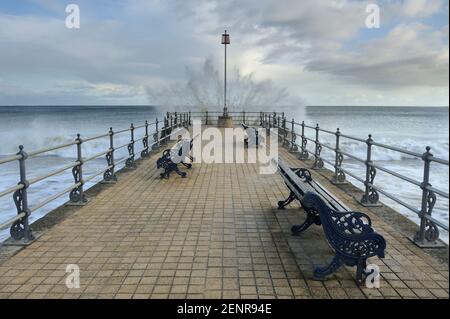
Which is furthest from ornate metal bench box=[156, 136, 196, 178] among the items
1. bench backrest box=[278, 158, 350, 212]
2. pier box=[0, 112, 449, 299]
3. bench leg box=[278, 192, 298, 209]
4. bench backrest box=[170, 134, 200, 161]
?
bench backrest box=[278, 158, 350, 212]

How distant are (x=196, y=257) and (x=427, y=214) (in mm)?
2750

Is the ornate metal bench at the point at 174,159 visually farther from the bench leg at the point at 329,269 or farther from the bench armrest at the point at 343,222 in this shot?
the bench leg at the point at 329,269

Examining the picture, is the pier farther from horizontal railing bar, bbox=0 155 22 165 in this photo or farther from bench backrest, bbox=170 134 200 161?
bench backrest, bbox=170 134 200 161

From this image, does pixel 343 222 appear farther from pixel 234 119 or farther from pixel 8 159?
pixel 234 119

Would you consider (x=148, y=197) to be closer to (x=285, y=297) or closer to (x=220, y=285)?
(x=220, y=285)

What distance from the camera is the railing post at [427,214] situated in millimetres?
4602

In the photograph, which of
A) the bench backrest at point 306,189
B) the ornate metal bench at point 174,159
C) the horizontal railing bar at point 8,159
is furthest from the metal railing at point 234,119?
the horizontal railing bar at point 8,159

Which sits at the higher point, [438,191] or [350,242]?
[438,191]

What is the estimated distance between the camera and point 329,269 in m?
3.82

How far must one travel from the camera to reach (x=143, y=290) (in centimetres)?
363

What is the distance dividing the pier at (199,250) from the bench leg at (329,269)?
0.06m

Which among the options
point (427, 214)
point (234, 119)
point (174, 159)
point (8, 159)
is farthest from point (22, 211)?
point (234, 119)
